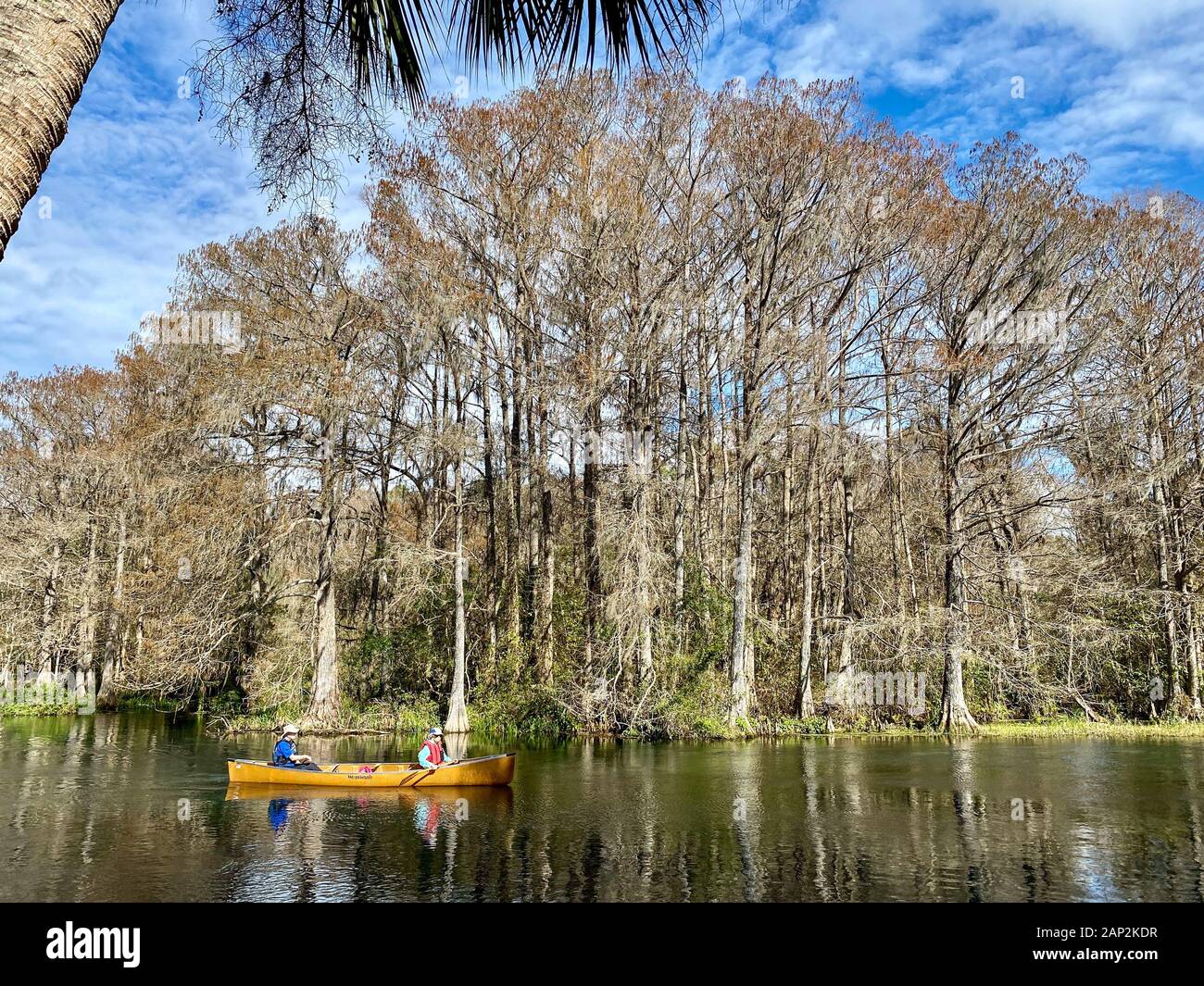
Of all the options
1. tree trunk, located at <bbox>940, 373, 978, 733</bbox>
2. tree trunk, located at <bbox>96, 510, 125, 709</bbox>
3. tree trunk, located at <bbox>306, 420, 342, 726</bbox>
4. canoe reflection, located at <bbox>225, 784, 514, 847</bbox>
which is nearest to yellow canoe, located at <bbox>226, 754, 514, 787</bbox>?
canoe reflection, located at <bbox>225, 784, 514, 847</bbox>

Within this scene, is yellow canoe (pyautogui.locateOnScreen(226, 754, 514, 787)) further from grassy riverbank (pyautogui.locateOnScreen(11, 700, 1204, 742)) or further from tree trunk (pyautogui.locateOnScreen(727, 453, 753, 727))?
tree trunk (pyautogui.locateOnScreen(727, 453, 753, 727))

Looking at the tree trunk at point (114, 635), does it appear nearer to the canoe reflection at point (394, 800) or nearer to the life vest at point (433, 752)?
the canoe reflection at point (394, 800)

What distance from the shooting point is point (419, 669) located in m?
26.0

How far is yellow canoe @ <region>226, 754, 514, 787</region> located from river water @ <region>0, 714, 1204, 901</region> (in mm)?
228

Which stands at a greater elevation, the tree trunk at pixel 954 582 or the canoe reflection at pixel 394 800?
the tree trunk at pixel 954 582

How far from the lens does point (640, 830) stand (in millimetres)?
12258

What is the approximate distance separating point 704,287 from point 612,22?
74.1 ft

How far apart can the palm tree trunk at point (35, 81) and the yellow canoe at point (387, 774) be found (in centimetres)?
1367

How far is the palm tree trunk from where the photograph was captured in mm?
2578

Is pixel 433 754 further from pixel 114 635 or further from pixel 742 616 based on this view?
pixel 114 635

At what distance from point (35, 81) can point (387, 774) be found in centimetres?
1428

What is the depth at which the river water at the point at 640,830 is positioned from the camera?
945 cm

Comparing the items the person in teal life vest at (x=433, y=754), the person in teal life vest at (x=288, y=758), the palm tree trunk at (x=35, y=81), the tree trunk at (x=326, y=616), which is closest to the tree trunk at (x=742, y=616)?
the person in teal life vest at (x=433, y=754)
